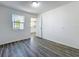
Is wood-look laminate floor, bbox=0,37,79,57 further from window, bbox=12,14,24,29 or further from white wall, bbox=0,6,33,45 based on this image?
window, bbox=12,14,24,29

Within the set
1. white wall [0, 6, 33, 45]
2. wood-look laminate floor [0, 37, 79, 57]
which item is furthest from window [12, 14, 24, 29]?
wood-look laminate floor [0, 37, 79, 57]

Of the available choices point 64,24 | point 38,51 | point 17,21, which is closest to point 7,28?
point 17,21

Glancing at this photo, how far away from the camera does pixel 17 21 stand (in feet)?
20.3

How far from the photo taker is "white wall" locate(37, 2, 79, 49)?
4223mm

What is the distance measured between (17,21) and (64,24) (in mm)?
3412

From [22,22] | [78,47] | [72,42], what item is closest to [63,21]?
[72,42]

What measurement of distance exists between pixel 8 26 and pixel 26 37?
7.35 ft

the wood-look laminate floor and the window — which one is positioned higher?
the window

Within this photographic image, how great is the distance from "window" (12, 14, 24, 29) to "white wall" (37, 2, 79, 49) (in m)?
2.10

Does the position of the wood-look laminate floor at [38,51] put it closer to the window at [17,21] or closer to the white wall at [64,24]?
the white wall at [64,24]

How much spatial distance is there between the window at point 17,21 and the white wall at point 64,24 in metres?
2.10

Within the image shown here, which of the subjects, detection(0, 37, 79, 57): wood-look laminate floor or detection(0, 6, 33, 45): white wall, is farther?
detection(0, 6, 33, 45): white wall

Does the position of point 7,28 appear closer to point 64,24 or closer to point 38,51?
point 38,51

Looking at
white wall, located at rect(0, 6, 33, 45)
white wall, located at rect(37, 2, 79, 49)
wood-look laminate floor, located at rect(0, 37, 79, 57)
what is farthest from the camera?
white wall, located at rect(0, 6, 33, 45)
